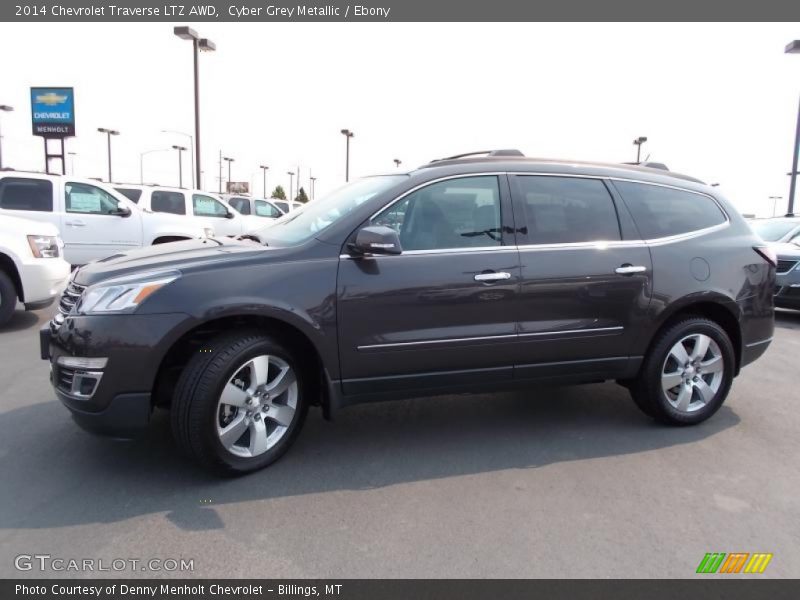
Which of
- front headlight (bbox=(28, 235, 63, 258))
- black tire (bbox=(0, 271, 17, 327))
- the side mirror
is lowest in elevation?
black tire (bbox=(0, 271, 17, 327))

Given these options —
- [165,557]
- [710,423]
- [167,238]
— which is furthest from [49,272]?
[710,423]

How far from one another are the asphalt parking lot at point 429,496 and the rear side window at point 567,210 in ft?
4.48

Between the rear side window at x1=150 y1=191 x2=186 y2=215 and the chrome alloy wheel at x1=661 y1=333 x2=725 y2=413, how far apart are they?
1083cm

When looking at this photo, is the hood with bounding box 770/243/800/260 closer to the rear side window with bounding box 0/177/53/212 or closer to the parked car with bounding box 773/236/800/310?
the parked car with bounding box 773/236/800/310

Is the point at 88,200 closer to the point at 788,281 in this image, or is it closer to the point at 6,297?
the point at 6,297

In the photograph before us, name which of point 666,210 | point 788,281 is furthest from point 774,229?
point 666,210

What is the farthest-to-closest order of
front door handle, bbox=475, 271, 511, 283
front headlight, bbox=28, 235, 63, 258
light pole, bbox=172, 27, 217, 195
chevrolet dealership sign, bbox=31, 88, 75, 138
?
chevrolet dealership sign, bbox=31, 88, 75, 138, light pole, bbox=172, 27, 217, 195, front headlight, bbox=28, 235, 63, 258, front door handle, bbox=475, 271, 511, 283

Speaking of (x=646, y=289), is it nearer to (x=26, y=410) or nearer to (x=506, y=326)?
(x=506, y=326)

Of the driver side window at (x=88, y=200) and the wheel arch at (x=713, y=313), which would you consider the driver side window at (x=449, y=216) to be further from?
the driver side window at (x=88, y=200)

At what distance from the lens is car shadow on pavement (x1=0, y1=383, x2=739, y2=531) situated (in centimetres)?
304

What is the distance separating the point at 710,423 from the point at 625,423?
637 mm

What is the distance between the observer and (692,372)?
4.20 meters

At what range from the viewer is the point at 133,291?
3072 millimetres
